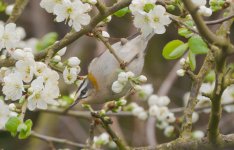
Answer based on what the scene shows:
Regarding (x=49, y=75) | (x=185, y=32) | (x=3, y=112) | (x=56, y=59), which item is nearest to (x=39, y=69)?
(x=49, y=75)

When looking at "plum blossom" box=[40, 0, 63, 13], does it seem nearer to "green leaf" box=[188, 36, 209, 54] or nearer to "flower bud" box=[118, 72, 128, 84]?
"flower bud" box=[118, 72, 128, 84]

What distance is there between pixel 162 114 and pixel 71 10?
1.19 m

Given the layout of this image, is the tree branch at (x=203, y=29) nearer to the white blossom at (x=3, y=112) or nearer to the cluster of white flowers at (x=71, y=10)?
the cluster of white flowers at (x=71, y=10)

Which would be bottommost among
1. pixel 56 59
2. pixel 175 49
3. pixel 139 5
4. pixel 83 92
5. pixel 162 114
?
pixel 162 114

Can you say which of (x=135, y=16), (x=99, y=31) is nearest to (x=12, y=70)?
(x=99, y=31)

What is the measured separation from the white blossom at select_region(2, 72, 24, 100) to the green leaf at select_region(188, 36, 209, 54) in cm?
45

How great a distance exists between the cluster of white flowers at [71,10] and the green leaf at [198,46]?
297mm

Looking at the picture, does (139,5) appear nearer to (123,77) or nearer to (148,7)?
(148,7)

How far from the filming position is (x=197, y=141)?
5.29ft

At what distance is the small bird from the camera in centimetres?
175

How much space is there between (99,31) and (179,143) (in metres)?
0.42

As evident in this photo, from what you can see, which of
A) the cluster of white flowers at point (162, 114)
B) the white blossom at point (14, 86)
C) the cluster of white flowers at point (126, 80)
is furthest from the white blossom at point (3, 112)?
the cluster of white flowers at point (162, 114)

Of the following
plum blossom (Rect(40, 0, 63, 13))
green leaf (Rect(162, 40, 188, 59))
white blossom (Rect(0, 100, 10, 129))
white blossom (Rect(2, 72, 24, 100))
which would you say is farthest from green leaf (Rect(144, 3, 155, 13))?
white blossom (Rect(0, 100, 10, 129))

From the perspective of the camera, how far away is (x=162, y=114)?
257cm
